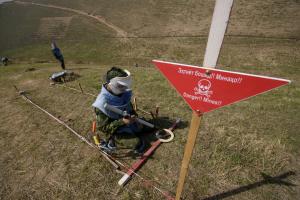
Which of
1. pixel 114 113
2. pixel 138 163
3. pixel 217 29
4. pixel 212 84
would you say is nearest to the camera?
pixel 217 29

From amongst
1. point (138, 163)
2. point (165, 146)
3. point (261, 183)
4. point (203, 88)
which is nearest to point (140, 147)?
point (138, 163)

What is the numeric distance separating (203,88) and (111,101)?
3.23 metres

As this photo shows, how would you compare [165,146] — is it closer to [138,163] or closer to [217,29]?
[138,163]

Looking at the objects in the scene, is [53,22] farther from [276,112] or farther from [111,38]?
[276,112]

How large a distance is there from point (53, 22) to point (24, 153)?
37.9 m

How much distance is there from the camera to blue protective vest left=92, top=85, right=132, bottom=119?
5.61 m

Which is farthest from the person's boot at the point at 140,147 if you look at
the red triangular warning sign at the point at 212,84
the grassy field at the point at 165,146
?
the red triangular warning sign at the point at 212,84

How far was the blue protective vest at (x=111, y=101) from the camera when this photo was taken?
5.61 meters

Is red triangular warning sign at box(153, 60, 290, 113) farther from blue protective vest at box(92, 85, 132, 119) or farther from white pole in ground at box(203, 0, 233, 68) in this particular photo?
blue protective vest at box(92, 85, 132, 119)

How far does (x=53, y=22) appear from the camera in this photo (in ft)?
126

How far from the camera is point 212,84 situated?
9.64ft

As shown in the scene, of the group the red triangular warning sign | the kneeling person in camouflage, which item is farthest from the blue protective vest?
the red triangular warning sign

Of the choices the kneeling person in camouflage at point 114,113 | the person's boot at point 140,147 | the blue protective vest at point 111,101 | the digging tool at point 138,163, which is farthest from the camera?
the person's boot at point 140,147

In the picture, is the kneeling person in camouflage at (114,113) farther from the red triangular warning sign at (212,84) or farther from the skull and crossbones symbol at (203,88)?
the skull and crossbones symbol at (203,88)
